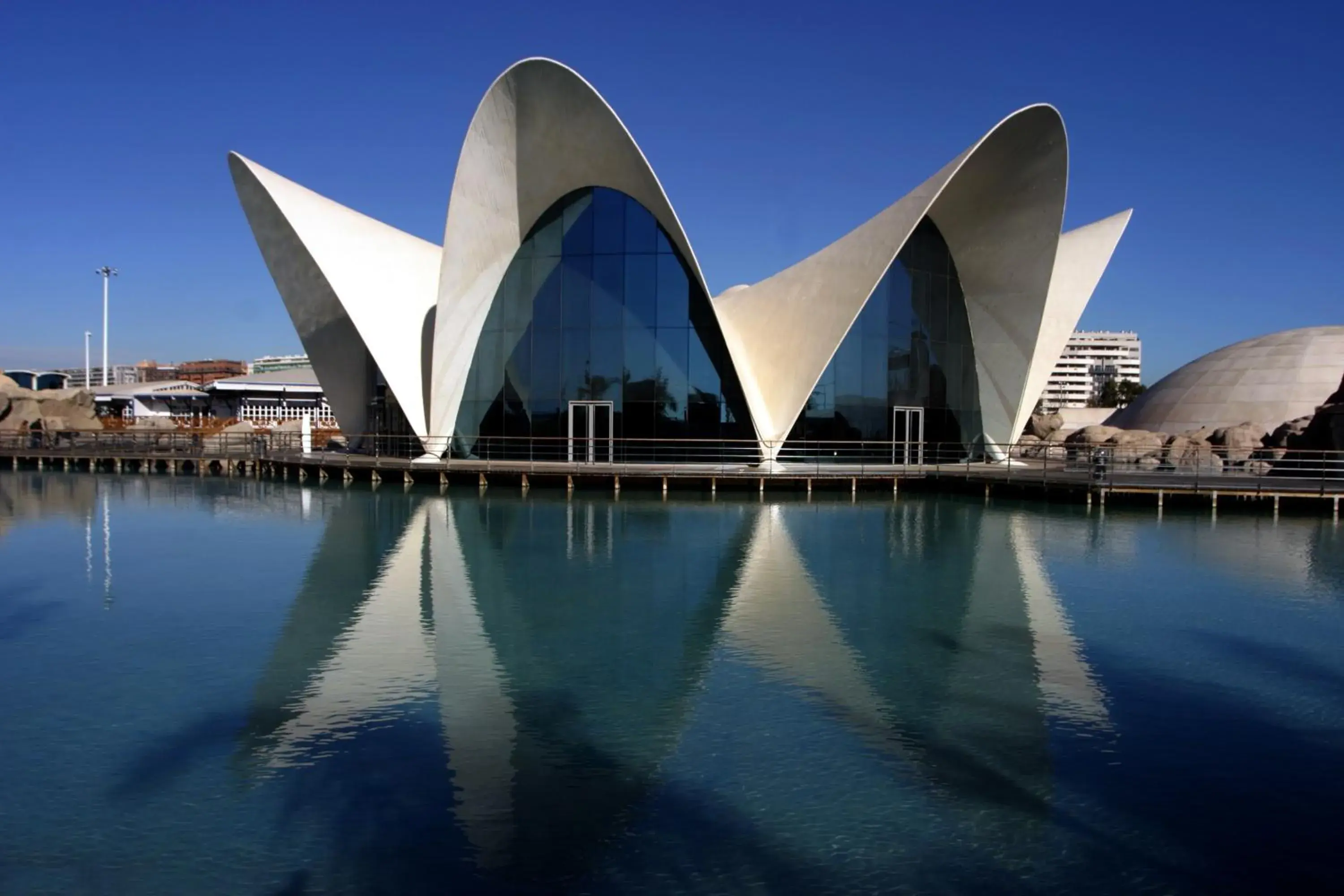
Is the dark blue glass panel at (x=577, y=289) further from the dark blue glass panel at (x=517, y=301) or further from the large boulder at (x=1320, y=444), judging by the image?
the large boulder at (x=1320, y=444)

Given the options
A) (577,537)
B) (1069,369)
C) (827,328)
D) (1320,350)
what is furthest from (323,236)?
(1069,369)

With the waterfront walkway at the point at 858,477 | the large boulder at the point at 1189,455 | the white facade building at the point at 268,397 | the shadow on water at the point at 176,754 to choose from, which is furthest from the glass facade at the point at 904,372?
the white facade building at the point at 268,397

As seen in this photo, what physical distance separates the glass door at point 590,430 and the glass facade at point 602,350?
0.05 m

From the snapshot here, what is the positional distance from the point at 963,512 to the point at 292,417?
A: 46.0 metres

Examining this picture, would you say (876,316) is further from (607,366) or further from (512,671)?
(512,671)

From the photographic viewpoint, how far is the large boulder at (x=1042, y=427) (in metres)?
42.7

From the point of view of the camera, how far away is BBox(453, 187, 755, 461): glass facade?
27391 mm

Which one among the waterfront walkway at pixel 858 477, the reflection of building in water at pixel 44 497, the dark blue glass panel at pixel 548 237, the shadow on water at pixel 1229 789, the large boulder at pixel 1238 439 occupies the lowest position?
the shadow on water at pixel 1229 789

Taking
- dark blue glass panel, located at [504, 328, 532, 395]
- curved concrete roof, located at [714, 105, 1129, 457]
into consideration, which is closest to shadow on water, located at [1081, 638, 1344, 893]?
curved concrete roof, located at [714, 105, 1129, 457]

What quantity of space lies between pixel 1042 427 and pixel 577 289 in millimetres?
Result: 23740

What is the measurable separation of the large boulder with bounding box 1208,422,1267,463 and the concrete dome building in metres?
6.00

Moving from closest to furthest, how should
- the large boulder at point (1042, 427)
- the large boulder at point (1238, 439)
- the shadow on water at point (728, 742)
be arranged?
the shadow on water at point (728, 742) → the large boulder at point (1238, 439) → the large boulder at point (1042, 427)

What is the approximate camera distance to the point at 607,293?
91.7 feet

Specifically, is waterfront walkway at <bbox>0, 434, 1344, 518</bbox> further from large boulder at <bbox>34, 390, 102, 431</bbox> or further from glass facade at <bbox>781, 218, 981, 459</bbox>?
large boulder at <bbox>34, 390, 102, 431</bbox>
